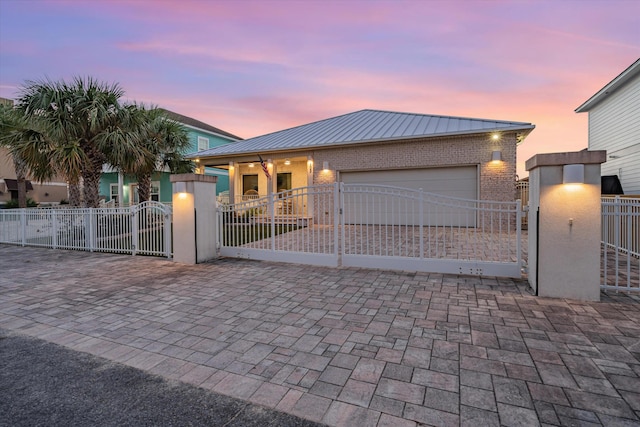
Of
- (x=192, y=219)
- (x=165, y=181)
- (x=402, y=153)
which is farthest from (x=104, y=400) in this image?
(x=165, y=181)

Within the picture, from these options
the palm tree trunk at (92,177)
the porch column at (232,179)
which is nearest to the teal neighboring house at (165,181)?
the porch column at (232,179)

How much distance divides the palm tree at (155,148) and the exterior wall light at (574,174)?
428 inches

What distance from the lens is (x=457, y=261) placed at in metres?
5.46

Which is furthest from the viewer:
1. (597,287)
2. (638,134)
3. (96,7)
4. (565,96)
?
(565,96)

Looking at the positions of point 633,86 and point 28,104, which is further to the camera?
point 633,86

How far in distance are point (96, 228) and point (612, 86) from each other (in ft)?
57.8

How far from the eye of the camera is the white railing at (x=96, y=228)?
7784 mm

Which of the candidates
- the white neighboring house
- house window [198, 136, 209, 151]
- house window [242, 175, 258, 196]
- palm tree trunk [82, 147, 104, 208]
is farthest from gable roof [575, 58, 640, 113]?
house window [198, 136, 209, 151]

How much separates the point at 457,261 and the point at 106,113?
1046 cm

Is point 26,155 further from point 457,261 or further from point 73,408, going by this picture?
point 457,261

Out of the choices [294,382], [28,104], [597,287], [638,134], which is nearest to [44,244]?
[28,104]

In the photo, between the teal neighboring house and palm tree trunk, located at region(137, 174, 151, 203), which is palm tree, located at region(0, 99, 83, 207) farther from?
the teal neighboring house

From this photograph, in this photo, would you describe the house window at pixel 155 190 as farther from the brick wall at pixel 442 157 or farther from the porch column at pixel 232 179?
the brick wall at pixel 442 157

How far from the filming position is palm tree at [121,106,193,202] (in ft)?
33.4
